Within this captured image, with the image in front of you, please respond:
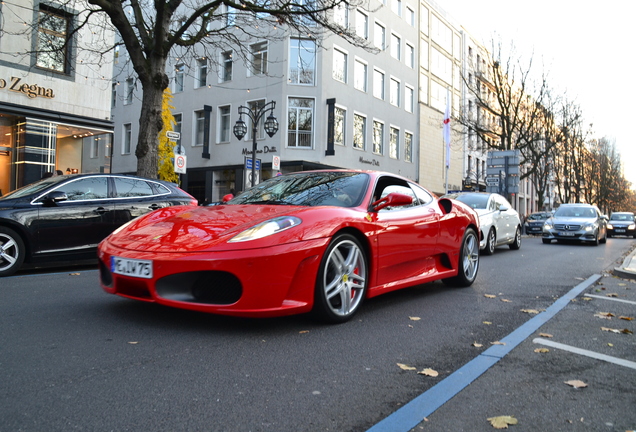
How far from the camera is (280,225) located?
3.74 meters

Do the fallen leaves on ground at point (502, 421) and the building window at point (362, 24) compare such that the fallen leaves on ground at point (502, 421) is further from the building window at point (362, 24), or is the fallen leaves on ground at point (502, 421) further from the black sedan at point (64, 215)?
the building window at point (362, 24)

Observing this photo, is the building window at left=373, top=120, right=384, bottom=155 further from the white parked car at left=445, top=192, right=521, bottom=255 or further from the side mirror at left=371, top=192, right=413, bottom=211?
the side mirror at left=371, top=192, right=413, bottom=211

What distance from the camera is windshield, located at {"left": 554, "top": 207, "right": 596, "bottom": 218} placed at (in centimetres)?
1795

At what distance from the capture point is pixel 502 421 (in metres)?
2.35

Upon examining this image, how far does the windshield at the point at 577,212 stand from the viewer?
18.0 metres

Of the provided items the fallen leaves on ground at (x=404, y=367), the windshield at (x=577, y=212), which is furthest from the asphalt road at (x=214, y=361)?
the windshield at (x=577, y=212)


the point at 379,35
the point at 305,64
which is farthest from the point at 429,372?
the point at 379,35

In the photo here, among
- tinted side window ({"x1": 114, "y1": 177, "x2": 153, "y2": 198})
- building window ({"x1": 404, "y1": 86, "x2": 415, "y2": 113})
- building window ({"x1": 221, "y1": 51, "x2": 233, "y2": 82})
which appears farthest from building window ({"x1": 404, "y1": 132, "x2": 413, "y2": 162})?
tinted side window ({"x1": 114, "y1": 177, "x2": 153, "y2": 198})

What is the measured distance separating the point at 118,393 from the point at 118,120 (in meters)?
36.9

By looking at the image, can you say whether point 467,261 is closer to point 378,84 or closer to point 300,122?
point 300,122

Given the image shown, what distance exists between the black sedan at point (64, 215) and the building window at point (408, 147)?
29.7 meters

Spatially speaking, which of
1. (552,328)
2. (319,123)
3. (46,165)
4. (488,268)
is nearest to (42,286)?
(552,328)

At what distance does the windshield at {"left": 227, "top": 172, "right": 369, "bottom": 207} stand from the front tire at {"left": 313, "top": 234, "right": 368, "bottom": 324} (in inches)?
18.5

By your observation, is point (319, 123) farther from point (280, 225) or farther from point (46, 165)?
point (280, 225)
